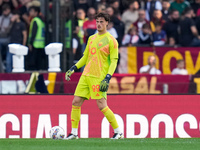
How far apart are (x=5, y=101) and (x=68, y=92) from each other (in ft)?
4.34

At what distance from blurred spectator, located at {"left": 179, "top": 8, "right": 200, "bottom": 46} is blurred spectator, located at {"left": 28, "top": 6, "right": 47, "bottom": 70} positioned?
3.88 metres

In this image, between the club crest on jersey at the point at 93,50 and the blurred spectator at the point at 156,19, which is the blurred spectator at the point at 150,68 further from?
the club crest on jersey at the point at 93,50

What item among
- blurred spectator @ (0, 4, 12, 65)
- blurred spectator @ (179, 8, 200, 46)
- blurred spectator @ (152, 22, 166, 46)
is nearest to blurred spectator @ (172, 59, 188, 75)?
blurred spectator @ (179, 8, 200, 46)

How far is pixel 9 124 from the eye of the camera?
42.2ft

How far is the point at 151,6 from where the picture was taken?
18.6 meters

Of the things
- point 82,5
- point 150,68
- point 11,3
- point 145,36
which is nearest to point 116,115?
point 150,68

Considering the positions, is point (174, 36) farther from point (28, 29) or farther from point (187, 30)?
point (28, 29)

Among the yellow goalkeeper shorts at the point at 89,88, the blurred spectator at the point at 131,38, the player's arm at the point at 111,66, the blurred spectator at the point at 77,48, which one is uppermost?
the blurred spectator at the point at 131,38

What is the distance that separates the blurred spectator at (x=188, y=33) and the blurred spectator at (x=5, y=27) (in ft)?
15.4

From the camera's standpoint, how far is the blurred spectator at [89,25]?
16828mm

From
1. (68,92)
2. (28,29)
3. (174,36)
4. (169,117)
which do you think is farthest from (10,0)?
(169,117)

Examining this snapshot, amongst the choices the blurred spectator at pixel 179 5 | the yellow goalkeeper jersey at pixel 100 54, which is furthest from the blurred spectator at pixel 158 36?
the yellow goalkeeper jersey at pixel 100 54

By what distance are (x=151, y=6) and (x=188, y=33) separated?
1777 millimetres

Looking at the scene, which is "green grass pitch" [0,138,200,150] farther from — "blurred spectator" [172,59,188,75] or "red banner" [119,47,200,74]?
"red banner" [119,47,200,74]
